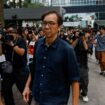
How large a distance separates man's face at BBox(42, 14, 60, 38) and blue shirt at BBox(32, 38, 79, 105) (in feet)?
0.33

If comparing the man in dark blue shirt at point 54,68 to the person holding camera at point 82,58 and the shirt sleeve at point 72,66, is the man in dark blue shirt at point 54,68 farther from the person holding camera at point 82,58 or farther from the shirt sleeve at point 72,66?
the person holding camera at point 82,58

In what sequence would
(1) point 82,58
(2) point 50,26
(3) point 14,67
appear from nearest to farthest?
(2) point 50,26
(3) point 14,67
(1) point 82,58

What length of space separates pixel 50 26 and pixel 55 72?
1.44ft

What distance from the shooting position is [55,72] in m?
3.99

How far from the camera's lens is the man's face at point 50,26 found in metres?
3.93

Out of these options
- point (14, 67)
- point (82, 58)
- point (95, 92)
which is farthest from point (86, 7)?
point (14, 67)

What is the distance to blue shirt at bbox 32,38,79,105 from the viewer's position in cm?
397

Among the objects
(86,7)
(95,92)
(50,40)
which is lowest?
(86,7)

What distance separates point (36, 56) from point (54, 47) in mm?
277

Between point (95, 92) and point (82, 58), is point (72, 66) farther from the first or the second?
point (95, 92)

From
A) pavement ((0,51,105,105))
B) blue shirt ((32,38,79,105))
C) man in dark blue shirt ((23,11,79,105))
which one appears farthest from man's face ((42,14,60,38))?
pavement ((0,51,105,105))

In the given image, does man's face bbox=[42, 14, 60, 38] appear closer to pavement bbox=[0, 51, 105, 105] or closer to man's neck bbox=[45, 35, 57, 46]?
man's neck bbox=[45, 35, 57, 46]

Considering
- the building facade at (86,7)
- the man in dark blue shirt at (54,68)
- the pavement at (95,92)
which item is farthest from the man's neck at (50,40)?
the building facade at (86,7)

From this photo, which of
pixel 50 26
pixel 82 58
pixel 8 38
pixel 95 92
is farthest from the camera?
pixel 95 92
